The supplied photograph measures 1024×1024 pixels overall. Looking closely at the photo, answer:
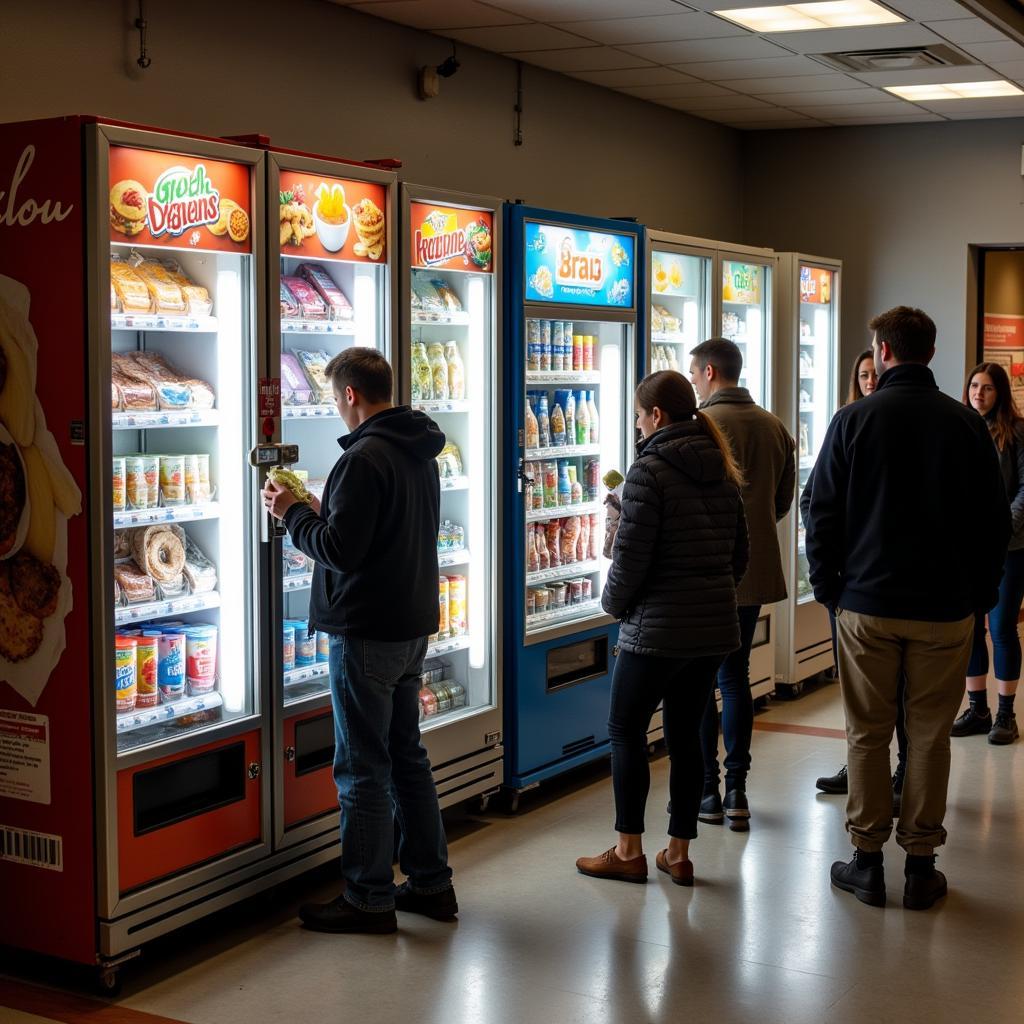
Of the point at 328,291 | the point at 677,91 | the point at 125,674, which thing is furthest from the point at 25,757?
the point at 677,91

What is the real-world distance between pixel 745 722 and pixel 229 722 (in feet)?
6.64

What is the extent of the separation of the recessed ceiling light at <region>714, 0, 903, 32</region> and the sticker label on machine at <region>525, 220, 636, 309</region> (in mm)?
1096

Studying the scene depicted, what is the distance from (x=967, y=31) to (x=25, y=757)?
5.00 metres

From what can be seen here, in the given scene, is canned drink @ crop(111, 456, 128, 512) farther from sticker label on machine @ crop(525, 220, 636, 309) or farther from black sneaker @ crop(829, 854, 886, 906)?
black sneaker @ crop(829, 854, 886, 906)

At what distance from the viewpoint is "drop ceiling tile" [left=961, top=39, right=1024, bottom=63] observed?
21.9ft

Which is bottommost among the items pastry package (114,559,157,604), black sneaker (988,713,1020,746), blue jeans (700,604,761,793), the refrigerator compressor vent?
black sneaker (988,713,1020,746)

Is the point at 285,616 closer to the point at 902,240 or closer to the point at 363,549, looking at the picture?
the point at 363,549

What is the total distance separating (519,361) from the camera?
209 inches

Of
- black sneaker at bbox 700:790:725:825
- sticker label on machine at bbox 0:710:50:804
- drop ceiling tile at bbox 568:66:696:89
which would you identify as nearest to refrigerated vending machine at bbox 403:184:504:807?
black sneaker at bbox 700:790:725:825

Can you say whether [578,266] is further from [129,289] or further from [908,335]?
[129,289]

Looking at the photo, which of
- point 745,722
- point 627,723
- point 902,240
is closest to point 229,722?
point 627,723

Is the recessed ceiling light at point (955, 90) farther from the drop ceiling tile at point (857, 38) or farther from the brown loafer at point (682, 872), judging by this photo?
the brown loafer at point (682, 872)

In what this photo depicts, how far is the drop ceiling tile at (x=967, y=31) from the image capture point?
6211 mm

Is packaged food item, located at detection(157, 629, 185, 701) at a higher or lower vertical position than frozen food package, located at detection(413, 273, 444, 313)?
lower
